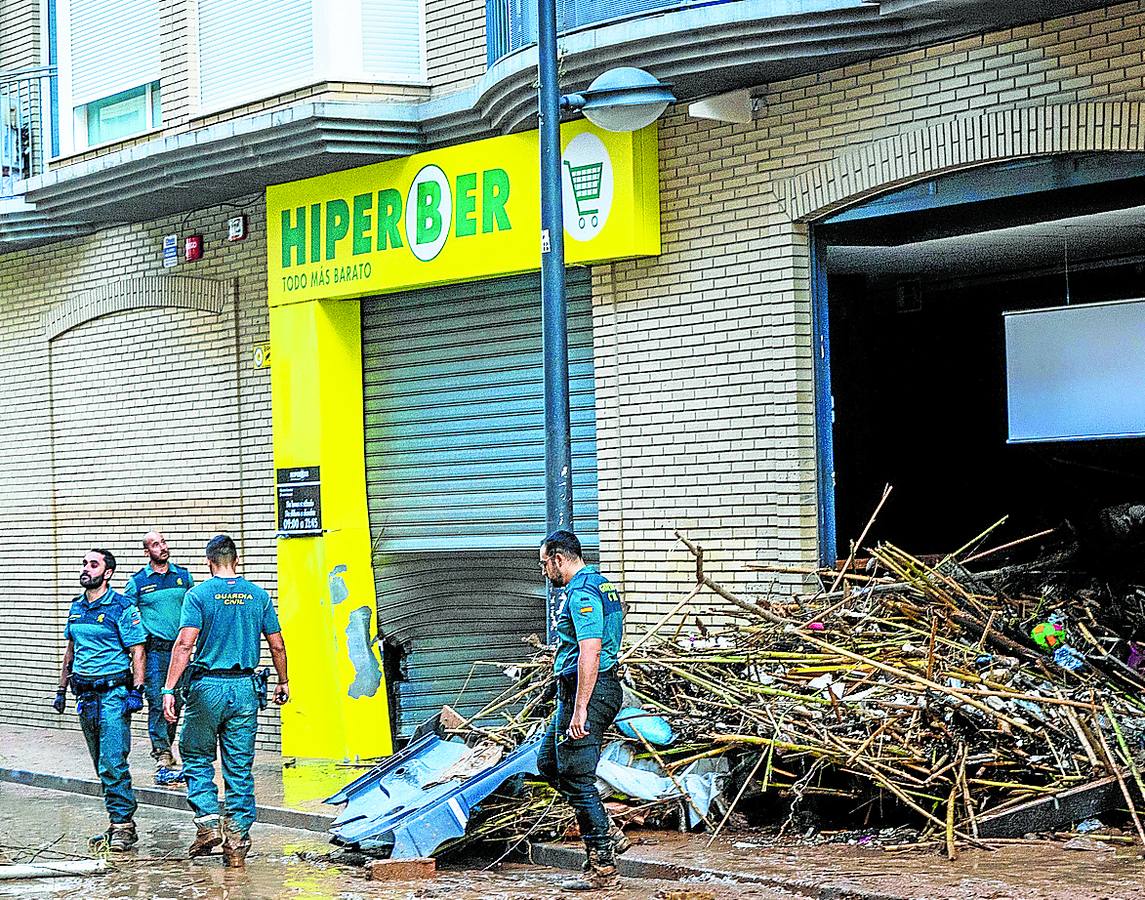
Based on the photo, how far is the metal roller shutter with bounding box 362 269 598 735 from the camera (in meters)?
13.1

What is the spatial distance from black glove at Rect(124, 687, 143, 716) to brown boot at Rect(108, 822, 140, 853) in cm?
73

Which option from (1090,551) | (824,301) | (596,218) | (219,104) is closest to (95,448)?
(219,104)

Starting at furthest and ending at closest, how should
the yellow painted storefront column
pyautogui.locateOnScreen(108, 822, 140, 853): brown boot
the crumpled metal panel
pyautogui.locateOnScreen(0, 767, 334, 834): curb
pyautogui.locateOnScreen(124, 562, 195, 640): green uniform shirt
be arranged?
the yellow painted storefront column < pyautogui.locateOnScreen(124, 562, 195, 640): green uniform shirt < pyautogui.locateOnScreen(0, 767, 334, 834): curb < pyautogui.locateOnScreen(108, 822, 140, 853): brown boot < the crumpled metal panel

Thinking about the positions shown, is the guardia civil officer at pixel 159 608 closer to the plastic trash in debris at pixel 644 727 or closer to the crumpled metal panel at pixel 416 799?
the crumpled metal panel at pixel 416 799

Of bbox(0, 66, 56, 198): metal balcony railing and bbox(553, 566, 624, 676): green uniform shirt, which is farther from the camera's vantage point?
bbox(0, 66, 56, 198): metal balcony railing

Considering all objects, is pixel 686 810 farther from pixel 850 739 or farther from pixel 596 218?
pixel 596 218

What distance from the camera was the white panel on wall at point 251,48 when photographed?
13.7 m

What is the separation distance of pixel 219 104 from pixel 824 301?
19.7 ft

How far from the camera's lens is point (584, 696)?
8.67m

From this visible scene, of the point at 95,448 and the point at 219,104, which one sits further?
the point at 95,448

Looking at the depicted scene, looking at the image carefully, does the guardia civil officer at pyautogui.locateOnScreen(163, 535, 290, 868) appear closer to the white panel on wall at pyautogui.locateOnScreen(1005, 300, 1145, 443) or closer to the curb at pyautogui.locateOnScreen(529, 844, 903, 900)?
the curb at pyautogui.locateOnScreen(529, 844, 903, 900)

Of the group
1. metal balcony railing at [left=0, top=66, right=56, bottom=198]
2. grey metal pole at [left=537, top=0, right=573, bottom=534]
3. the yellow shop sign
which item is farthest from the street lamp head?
metal balcony railing at [left=0, top=66, right=56, bottom=198]

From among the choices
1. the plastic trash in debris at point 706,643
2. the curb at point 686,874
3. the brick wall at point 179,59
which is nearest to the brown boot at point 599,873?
the curb at point 686,874

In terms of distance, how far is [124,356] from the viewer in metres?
16.5
